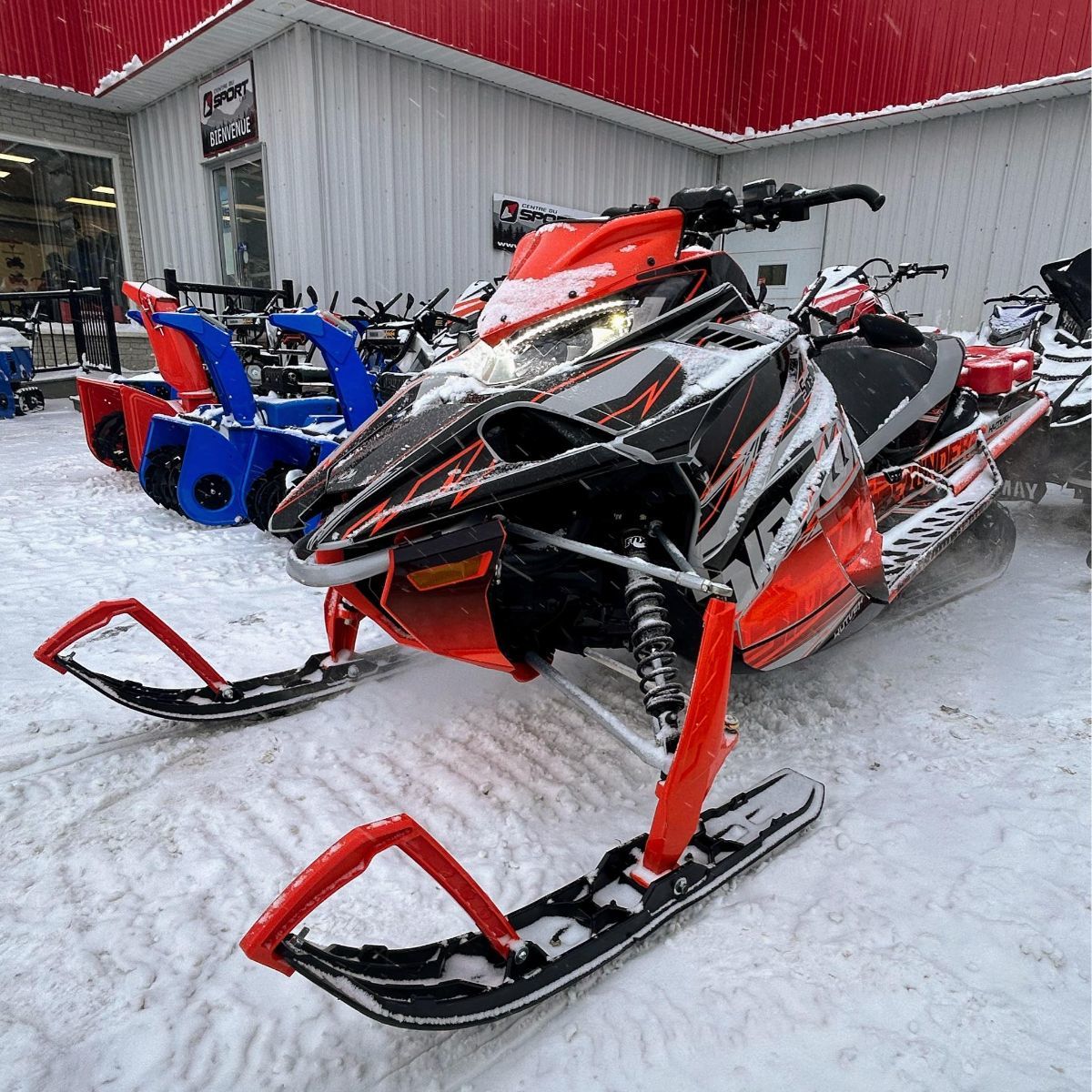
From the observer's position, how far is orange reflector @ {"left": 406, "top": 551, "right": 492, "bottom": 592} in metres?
1.56

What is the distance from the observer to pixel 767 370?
1899mm

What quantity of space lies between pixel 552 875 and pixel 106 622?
4.51ft

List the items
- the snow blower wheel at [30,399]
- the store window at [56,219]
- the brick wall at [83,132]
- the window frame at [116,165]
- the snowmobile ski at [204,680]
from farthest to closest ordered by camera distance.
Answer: the store window at [56,219]
the window frame at [116,165]
the brick wall at [83,132]
the snow blower wheel at [30,399]
the snowmobile ski at [204,680]

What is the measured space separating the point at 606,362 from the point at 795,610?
881mm

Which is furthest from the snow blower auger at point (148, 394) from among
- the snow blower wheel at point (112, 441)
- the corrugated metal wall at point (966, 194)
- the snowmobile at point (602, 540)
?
Result: the corrugated metal wall at point (966, 194)

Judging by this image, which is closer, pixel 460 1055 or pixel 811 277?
pixel 460 1055

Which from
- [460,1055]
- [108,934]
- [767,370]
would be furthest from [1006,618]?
[108,934]

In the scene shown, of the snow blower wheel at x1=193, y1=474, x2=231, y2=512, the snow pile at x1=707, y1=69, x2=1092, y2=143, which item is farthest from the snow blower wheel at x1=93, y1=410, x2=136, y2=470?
the snow pile at x1=707, y1=69, x2=1092, y2=143

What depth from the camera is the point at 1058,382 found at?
4238mm

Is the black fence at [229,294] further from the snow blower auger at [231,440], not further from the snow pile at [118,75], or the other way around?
the snow pile at [118,75]

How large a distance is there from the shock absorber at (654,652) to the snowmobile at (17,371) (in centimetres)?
937

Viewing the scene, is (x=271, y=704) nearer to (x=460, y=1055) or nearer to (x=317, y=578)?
(x=317, y=578)

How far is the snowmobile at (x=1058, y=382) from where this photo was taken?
12.6 feet

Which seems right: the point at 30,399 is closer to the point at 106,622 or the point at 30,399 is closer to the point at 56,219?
the point at 56,219
